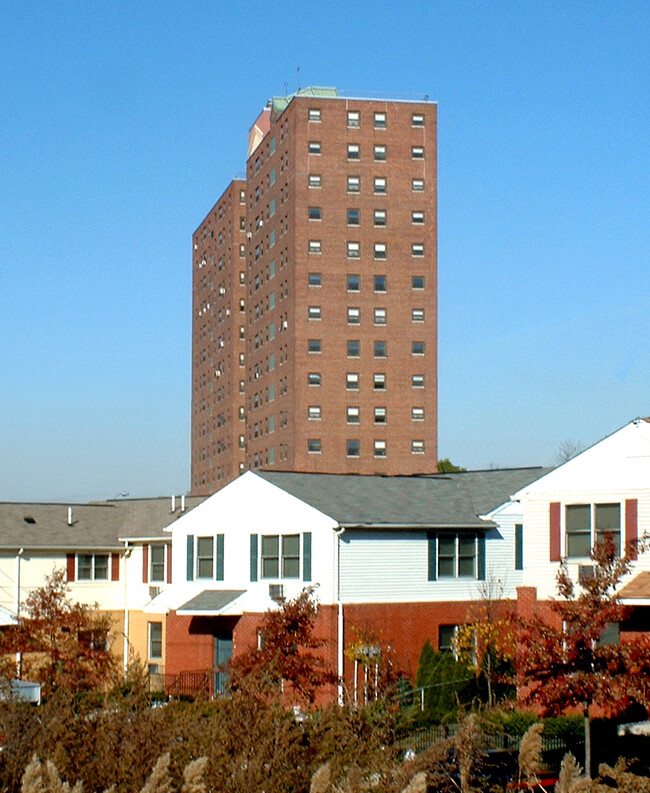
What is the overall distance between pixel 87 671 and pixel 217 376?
83.1 m

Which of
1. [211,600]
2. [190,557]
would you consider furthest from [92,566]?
[211,600]

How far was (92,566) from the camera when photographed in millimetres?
50688

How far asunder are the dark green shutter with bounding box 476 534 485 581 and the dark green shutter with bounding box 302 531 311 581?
6.03 meters

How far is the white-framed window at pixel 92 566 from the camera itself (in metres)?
50.4

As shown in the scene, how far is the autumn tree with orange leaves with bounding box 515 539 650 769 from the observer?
24.2 metres

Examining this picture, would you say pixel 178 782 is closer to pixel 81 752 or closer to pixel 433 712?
pixel 81 752

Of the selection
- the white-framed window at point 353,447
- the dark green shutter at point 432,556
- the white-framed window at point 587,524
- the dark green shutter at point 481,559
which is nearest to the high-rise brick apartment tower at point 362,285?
the white-framed window at point 353,447

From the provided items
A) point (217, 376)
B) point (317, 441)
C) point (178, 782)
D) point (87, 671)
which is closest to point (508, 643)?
point (87, 671)

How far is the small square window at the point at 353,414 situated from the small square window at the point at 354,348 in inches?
147

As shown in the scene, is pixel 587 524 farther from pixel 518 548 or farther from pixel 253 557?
pixel 253 557

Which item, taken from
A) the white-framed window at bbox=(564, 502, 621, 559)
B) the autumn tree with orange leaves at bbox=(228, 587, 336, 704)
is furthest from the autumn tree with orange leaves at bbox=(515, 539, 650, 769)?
the autumn tree with orange leaves at bbox=(228, 587, 336, 704)

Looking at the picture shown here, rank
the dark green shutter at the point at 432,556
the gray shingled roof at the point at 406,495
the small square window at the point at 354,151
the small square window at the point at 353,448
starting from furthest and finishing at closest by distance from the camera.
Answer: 1. the small square window at the point at 354,151
2. the small square window at the point at 353,448
3. the dark green shutter at the point at 432,556
4. the gray shingled roof at the point at 406,495

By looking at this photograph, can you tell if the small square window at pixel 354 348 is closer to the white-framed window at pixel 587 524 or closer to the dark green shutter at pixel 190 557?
the dark green shutter at pixel 190 557

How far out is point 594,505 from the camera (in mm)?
34969
